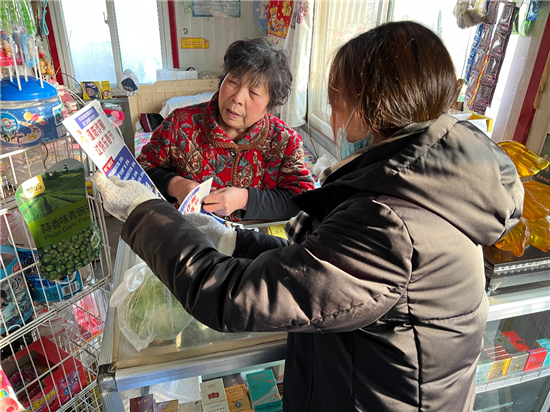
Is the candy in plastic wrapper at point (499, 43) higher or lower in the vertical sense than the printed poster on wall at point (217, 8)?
lower

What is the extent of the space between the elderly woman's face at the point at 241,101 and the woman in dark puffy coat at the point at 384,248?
0.77m

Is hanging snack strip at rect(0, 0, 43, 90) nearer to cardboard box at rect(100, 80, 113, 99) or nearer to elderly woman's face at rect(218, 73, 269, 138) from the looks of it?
elderly woman's face at rect(218, 73, 269, 138)

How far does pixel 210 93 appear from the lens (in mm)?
4520

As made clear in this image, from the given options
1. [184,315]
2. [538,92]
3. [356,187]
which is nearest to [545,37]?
[538,92]

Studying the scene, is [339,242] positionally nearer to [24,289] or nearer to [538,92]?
[24,289]

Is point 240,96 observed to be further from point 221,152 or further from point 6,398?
point 6,398

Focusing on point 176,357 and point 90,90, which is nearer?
point 176,357

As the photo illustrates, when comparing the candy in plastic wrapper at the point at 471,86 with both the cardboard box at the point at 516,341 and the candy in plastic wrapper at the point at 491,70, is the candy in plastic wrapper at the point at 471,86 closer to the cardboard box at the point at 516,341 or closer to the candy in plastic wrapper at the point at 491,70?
the candy in plastic wrapper at the point at 491,70

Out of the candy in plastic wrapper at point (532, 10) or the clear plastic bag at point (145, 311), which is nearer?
the clear plastic bag at point (145, 311)

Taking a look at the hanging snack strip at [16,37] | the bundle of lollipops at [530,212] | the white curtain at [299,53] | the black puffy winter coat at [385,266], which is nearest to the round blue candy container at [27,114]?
the hanging snack strip at [16,37]

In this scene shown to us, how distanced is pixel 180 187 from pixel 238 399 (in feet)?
2.47

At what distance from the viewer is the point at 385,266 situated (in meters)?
0.62

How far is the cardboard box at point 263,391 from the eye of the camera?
A: 1191 mm

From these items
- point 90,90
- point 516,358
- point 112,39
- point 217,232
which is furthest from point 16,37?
point 112,39
